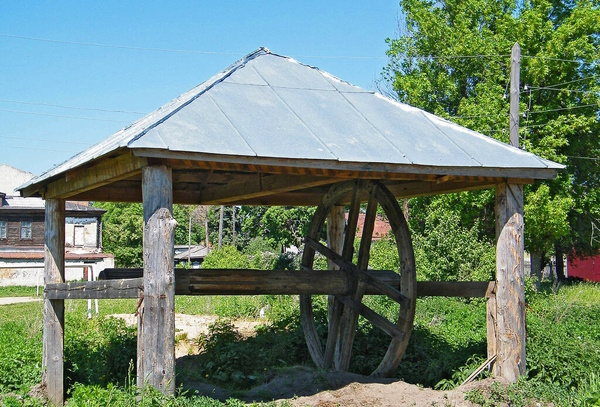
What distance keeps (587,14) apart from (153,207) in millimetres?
20919

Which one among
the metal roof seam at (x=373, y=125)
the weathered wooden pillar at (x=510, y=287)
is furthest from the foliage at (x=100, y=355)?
the weathered wooden pillar at (x=510, y=287)

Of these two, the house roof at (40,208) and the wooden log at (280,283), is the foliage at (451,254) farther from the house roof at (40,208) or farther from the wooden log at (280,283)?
the house roof at (40,208)

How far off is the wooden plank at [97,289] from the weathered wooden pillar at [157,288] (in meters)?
0.27

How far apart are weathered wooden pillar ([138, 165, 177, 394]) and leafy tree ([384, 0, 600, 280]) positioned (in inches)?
687

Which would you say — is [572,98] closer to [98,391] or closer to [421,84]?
[421,84]

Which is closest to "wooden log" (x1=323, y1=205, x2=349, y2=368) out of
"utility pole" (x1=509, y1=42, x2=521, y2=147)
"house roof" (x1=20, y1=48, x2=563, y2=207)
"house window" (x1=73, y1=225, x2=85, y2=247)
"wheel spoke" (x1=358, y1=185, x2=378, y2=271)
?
"wheel spoke" (x1=358, y1=185, x2=378, y2=271)

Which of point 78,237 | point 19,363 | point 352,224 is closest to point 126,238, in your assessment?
point 78,237

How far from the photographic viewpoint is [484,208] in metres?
25.6

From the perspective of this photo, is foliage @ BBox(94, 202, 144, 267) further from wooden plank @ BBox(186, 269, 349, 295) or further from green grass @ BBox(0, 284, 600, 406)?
wooden plank @ BBox(186, 269, 349, 295)

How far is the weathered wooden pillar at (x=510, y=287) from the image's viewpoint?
328 inches

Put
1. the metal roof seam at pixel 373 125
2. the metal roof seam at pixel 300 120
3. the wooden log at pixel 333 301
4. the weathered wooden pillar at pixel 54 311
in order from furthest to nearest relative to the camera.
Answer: the wooden log at pixel 333 301 → the weathered wooden pillar at pixel 54 311 → the metal roof seam at pixel 373 125 → the metal roof seam at pixel 300 120

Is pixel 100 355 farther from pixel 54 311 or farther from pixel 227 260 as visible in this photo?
pixel 227 260

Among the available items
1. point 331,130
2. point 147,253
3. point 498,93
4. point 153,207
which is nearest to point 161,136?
point 153,207

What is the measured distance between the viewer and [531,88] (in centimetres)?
2388
